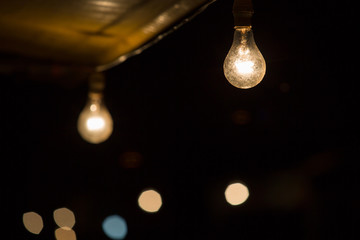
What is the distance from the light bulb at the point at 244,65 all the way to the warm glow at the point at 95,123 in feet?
8.05

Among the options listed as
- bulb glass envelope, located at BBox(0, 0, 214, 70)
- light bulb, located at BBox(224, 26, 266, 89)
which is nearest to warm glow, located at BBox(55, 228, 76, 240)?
bulb glass envelope, located at BBox(0, 0, 214, 70)

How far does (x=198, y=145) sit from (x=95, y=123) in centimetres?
354

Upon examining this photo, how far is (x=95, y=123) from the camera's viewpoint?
4961mm

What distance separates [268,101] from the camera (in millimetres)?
7148

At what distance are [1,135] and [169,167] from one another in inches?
116

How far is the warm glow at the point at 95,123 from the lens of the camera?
16.2 ft

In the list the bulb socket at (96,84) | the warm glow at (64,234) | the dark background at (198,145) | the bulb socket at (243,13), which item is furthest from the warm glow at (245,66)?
the warm glow at (64,234)

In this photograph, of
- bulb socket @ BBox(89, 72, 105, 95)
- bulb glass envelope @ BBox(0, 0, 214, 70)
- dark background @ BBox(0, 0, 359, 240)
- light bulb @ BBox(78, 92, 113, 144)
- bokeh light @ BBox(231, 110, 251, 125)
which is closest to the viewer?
bulb glass envelope @ BBox(0, 0, 214, 70)

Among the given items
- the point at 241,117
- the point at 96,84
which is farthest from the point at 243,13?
the point at 241,117

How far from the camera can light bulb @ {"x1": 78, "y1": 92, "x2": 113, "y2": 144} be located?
493cm

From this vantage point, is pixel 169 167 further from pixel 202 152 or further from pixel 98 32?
pixel 98 32

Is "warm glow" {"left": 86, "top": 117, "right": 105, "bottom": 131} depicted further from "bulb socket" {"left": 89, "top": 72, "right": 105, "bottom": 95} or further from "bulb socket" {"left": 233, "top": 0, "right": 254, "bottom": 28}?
"bulb socket" {"left": 233, "top": 0, "right": 254, "bottom": 28}

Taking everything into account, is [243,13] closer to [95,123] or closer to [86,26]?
[86,26]

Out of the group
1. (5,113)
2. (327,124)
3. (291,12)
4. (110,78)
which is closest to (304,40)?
(291,12)
